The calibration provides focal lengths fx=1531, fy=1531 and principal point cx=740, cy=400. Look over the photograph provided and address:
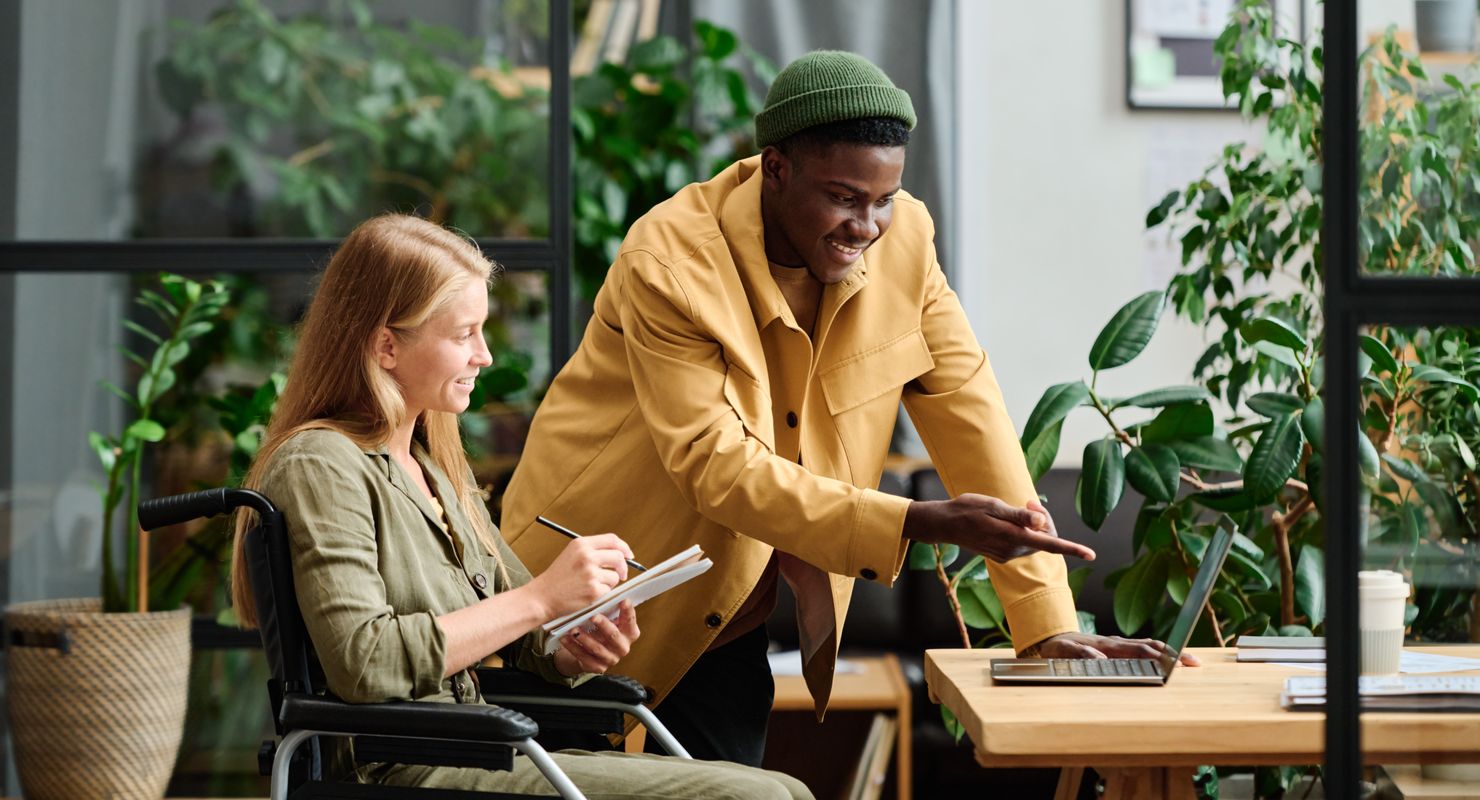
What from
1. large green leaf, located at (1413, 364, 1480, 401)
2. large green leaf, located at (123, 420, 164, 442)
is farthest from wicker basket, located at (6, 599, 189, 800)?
large green leaf, located at (1413, 364, 1480, 401)

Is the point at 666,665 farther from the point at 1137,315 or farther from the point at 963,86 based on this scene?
the point at 963,86

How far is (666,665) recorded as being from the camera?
2.00m

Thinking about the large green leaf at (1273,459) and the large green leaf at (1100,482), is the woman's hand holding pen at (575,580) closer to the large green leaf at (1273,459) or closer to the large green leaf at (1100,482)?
the large green leaf at (1100,482)

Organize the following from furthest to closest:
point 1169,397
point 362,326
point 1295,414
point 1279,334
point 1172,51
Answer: point 1172,51 < point 1169,397 < point 1295,414 < point 1279,334 < point 362,326

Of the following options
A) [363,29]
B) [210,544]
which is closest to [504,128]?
[363,29]

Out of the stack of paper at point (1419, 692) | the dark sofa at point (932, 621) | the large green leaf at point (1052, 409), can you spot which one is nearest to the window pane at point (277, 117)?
the dark sofa at point (932, 621)

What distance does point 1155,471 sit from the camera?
8.14 feet

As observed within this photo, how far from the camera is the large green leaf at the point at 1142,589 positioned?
266cm

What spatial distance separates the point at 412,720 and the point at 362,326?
1.53 ft

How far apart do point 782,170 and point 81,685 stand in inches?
75.6

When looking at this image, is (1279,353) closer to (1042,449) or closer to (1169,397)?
(1169,397)

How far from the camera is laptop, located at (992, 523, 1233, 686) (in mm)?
1700

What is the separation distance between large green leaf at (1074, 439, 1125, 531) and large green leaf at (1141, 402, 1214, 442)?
0.27 ft

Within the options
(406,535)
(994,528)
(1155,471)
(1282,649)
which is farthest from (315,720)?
(1155,471)
